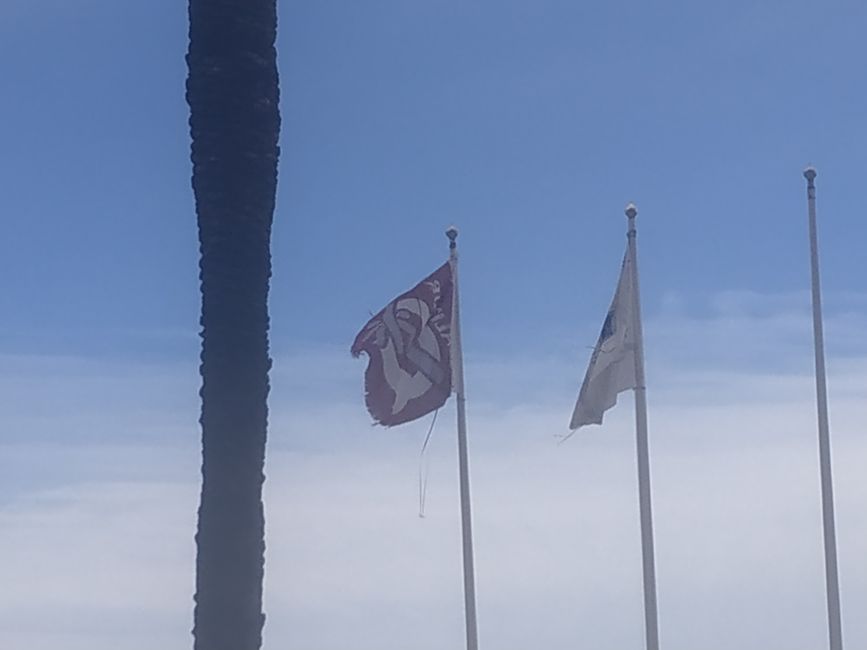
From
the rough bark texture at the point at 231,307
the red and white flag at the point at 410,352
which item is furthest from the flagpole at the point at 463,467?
the rough bark texture at the point at 231,307

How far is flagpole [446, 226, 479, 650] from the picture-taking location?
24.6 meters

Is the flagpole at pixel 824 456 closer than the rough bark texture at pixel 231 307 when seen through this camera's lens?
No

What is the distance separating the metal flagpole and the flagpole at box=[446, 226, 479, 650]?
2.30m

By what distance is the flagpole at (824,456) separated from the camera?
79.8 ft

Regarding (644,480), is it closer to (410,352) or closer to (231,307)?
(410,352)

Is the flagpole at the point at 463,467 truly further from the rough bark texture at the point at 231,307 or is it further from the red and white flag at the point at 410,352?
the rough bark texture at the point at 231,307

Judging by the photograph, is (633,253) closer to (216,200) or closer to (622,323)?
(622,323)

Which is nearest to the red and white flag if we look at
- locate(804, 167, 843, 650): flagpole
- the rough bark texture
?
locate(804, 167, 843, 650): flagpole

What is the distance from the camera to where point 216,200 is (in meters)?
15.4

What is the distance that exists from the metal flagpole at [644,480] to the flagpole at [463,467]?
2.30m

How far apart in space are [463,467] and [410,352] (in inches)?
79.4

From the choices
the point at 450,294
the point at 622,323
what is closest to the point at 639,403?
the point at 622,323

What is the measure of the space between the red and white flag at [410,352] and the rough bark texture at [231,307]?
27.4 ft

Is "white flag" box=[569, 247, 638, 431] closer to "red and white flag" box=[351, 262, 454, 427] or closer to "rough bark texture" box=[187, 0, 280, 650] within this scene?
"red and white flag" box=[351, 262, 454, 427]
